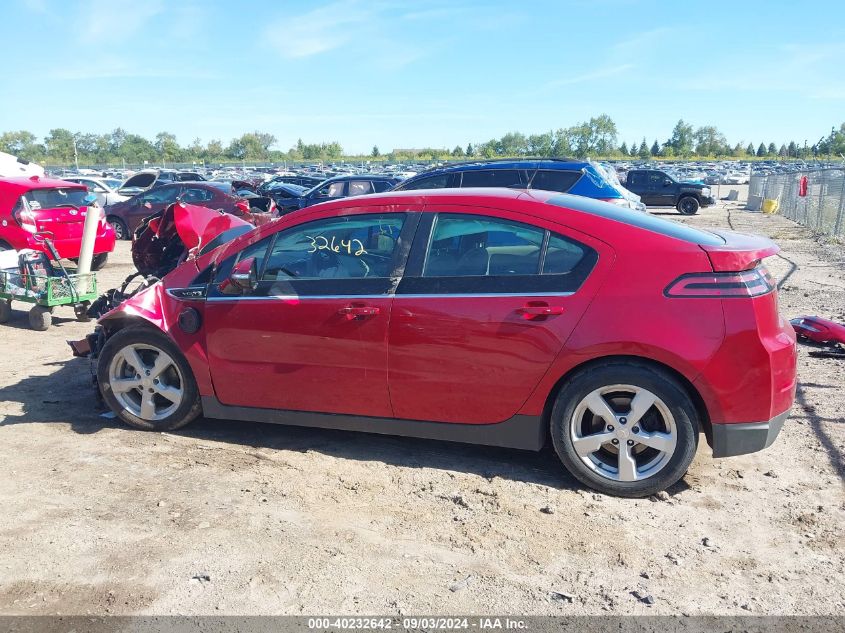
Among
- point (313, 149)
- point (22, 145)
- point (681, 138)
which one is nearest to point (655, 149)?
point (681, 138)

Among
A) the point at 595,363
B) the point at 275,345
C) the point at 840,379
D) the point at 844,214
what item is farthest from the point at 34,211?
the point at 844,214

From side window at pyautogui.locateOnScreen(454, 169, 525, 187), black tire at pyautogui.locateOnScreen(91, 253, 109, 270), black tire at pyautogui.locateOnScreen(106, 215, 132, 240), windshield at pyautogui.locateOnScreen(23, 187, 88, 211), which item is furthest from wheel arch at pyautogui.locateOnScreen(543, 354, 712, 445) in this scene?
black tire at pyautogui.locateOnScreen(106, 215, 132, 240)

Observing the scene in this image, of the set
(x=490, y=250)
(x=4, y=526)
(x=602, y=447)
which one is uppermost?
(x=490, y=250)

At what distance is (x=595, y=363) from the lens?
3.88 metres

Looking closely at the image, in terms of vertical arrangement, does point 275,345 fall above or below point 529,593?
above

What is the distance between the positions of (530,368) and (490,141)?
11627 centimetres

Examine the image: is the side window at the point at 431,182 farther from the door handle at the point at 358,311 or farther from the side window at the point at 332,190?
the door handle at the point at 358,311

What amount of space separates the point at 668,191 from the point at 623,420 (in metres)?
27.4

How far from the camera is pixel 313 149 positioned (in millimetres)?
121250

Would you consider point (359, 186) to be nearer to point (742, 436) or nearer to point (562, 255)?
point (562, 255)

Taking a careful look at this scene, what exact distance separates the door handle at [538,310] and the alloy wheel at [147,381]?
2.40m

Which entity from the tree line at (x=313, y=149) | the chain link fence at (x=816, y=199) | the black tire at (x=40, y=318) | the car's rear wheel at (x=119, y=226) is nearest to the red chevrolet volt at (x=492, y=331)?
the black tire at (x=40, y=318)

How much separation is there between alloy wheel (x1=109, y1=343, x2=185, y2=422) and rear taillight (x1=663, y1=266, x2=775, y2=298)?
3.22m

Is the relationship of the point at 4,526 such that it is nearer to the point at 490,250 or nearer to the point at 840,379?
the point at 490,250
